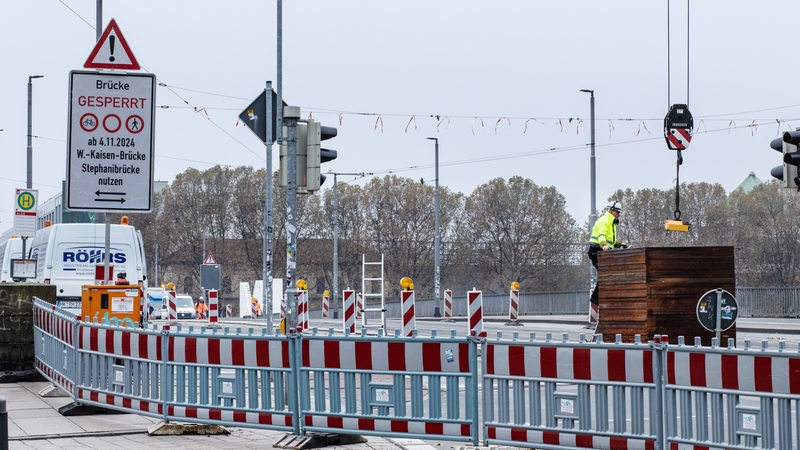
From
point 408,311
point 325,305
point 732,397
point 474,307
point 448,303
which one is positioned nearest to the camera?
point 732,397

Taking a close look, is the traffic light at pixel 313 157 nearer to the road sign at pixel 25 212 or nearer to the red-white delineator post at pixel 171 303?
the road sign at pixel 25 212

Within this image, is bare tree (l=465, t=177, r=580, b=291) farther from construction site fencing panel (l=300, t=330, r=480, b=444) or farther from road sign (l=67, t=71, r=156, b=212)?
construction site fencing panel (l=300, t=330, r=480, b=444)

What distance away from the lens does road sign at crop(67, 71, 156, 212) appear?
1324cm

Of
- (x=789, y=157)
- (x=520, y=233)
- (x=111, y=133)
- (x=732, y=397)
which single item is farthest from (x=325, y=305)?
(x=520, y=233)

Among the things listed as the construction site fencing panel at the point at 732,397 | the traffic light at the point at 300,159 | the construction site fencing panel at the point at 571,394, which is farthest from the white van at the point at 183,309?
the construction site fencing panel at the point at 732,397

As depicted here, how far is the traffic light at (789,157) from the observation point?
1647 cm

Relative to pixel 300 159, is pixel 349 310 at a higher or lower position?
lower

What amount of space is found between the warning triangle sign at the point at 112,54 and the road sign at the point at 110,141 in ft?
0.34

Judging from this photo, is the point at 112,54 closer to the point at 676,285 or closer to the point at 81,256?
the point at 676,285

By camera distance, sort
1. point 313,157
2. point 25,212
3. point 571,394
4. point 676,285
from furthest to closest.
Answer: point 25,212 < point 676,285 < point 313,157 < point 571,394

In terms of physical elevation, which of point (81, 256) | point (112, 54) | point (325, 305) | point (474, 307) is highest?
point (112, 54)

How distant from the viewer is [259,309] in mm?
65938

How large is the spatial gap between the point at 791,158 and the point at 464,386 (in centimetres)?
823

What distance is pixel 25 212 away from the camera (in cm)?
3603
